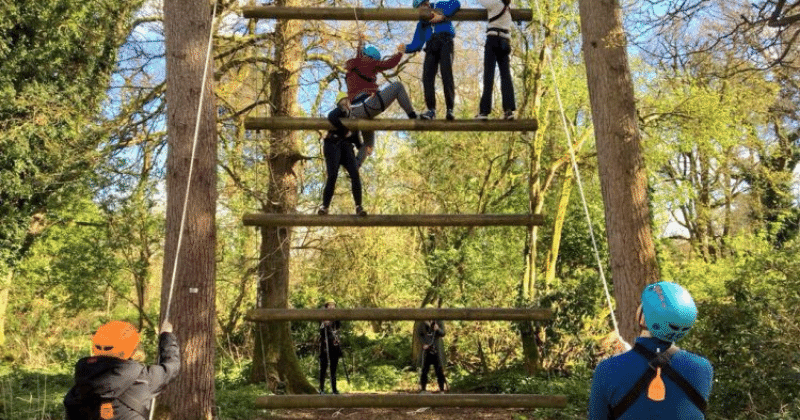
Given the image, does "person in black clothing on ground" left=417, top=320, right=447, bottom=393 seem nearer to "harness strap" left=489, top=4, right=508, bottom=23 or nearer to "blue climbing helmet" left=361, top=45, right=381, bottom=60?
"blue climbing helmet" left=361, top=45, right=381, bottom=60

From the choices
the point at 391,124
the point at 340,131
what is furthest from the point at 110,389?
the point at 340,131

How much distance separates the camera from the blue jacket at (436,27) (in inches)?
213

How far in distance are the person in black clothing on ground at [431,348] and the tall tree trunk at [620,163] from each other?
9.71ft

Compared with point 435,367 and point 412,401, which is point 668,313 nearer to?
point 412,401

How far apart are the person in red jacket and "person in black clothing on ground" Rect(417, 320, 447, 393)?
399cm

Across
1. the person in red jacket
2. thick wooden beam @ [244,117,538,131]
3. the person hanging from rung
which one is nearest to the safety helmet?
thick wooden beam @ [244,117,538,131]

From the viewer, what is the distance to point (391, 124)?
481 cm

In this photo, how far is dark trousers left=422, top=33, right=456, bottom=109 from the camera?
223 inches

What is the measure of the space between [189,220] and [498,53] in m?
2.96

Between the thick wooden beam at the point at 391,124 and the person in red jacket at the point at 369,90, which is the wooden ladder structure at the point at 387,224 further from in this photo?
the person in red jacket at the point at 369,90

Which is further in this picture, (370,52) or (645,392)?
(370,52)

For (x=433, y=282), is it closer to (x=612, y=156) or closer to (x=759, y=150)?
(x=612, y=156)

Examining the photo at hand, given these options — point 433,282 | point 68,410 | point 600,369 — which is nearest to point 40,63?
point 433,282

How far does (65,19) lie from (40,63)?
1084 millimetres
